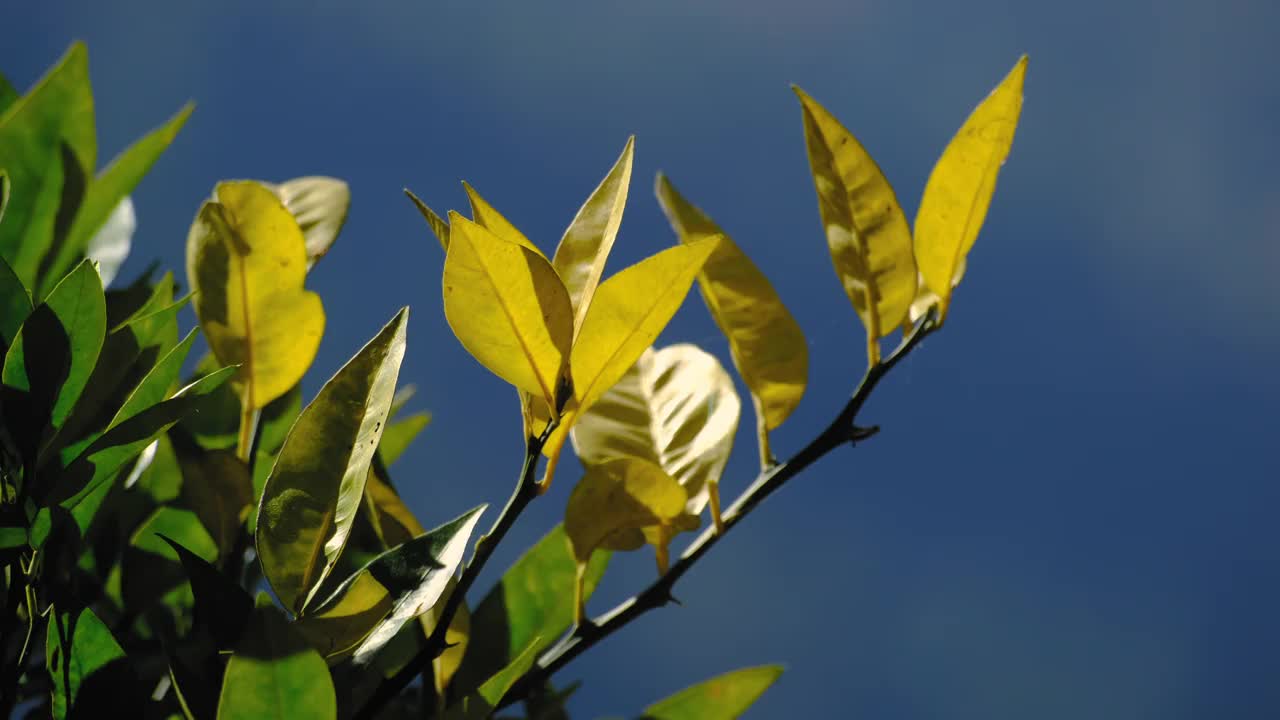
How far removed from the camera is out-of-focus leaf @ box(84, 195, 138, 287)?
0.44m

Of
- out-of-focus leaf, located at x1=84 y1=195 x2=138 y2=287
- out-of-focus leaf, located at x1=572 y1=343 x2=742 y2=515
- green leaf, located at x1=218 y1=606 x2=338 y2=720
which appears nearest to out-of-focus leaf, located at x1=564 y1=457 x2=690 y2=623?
out-of-focus leaf, located at x1=572 y1=343 x2=742 y2=515

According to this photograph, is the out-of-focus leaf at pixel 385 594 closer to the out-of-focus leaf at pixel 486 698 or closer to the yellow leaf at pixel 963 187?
the out-of-focus leaf at pixel 486 698

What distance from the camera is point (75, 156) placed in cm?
41

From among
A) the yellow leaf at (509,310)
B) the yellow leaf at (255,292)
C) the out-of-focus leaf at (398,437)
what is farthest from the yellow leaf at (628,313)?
the out-of-focus leaf at (398,437)

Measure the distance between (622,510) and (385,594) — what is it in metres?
0.09

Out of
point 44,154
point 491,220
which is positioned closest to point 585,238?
point 491,220

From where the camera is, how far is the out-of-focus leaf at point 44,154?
40 centimetres

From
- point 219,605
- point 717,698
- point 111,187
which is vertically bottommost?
point 717,698

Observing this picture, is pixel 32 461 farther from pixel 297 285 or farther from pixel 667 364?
pixel 667 364

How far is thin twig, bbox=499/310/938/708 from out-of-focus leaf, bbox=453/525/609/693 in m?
0.05

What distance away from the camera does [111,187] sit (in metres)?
0.44

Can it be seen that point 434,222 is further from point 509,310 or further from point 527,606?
point 527,606

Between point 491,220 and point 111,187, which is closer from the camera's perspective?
point 491,220

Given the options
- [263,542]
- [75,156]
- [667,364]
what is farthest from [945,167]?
[75,156]
